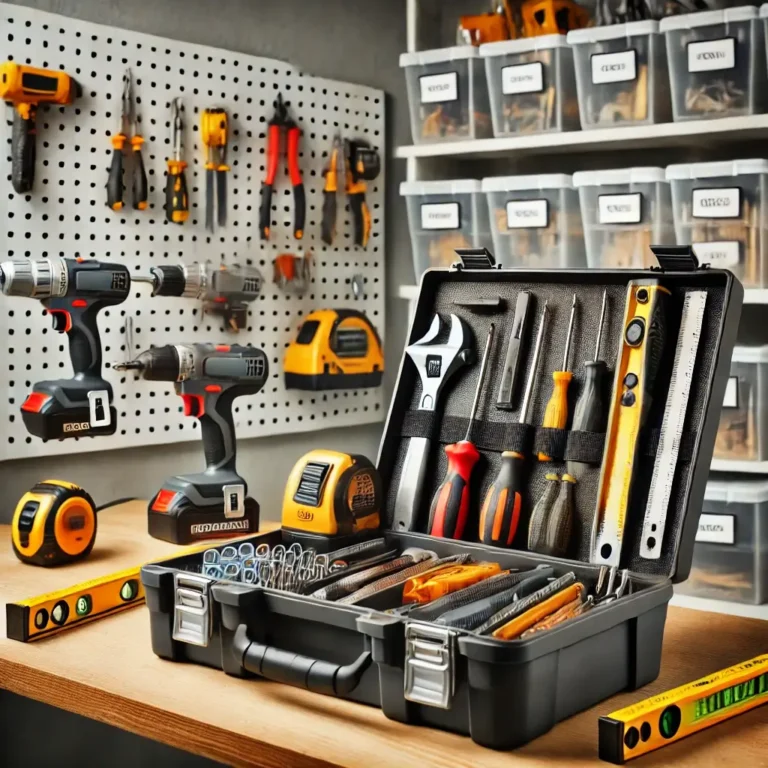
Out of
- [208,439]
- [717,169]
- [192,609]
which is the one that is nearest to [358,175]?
[717,169]

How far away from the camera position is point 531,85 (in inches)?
81.4

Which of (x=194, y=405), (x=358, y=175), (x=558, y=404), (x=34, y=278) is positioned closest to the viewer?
(x=558, y=404)

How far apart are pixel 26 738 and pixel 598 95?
158cm

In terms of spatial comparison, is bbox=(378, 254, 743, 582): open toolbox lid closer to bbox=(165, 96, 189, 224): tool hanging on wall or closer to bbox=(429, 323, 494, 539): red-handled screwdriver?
bbox=(429, 323, 494, 539): red-handled screwdriver

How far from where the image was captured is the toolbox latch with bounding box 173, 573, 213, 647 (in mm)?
999

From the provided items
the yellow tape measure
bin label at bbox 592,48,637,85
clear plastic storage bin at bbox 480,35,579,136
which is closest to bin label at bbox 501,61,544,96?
clear plastic storage bin at bbox 480,35,579,136

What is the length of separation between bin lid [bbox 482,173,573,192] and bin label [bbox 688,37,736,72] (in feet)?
1.01

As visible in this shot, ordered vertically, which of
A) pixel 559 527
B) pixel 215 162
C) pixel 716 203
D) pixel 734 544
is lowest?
pixel 734 544

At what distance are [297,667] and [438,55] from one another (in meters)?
1.57

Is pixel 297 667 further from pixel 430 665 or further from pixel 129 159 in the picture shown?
pixel 129 159

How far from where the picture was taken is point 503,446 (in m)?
1.29

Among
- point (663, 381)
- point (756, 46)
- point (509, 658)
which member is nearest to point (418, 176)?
point (756, 46)

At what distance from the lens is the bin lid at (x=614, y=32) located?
1.91 m

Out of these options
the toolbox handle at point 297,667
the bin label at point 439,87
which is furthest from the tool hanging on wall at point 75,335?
the bin label at point 439,87
